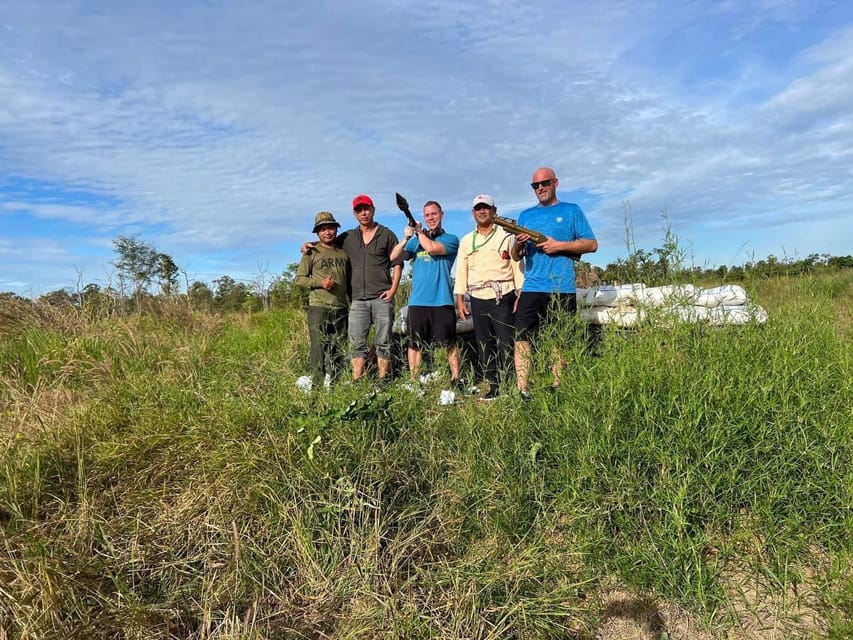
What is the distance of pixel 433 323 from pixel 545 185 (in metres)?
1.60

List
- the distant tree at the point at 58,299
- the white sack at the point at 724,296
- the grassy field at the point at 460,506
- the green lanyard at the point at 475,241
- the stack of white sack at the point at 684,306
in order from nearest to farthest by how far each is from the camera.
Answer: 1. the grassy field at the point at 460,506
2. the stack of white sack at the point at 684,306
3. the white sack at the point at 724,296
4. the green lanyard at the point at 475,241
5. the distant tree at the point at 58,299

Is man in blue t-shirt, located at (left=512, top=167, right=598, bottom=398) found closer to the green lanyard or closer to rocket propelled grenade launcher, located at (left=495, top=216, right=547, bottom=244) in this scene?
rocket propelled grenade launcher, located at (left=495, top=216, right=547, bottom=244)

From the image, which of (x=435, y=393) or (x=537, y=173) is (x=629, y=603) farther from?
(x=537, y=173)

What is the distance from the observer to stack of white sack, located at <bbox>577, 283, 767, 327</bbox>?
3.35m

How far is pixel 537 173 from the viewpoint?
4246 mm

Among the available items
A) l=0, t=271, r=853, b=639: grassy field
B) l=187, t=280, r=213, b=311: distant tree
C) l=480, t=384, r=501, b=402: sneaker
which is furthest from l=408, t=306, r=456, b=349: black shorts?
l=187, t=280, r=213, b=311: distant tree

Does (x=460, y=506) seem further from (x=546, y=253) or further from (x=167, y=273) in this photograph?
(x=167, y=273)

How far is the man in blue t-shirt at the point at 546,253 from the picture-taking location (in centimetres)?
396

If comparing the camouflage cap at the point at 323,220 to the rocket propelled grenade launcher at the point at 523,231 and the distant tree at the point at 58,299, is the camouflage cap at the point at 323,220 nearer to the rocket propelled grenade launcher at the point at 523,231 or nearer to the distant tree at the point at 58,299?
the rocket propelled grenade launcher at the point at 523,231

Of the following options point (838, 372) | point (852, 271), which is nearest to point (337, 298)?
point (838, 372)

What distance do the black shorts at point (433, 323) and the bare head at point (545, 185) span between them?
1317mm

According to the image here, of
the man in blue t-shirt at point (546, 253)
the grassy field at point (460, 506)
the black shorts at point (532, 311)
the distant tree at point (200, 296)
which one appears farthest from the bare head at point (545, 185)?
the distant tree at point (200, 296)

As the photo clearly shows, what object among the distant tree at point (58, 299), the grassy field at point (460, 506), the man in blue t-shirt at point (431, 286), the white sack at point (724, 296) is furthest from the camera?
the distant tree at point (58, 299)

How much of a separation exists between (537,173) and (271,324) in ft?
14.8
